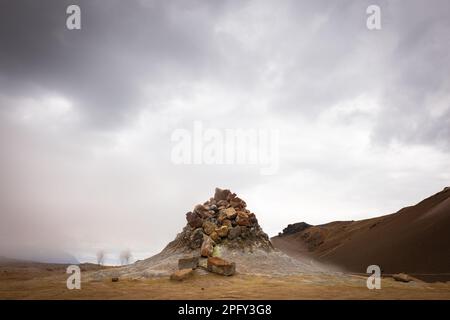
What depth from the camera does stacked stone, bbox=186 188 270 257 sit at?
651 inches

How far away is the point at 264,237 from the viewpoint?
1786cm

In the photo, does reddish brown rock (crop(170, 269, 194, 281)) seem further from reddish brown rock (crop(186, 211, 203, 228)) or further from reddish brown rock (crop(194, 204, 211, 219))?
reddish brown rock (crop(194, 204, 211, 219))

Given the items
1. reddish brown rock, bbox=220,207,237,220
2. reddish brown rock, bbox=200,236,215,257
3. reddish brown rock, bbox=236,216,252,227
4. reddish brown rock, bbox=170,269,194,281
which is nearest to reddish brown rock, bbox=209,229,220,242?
reddish brown rock, bbox=200,236,215,257

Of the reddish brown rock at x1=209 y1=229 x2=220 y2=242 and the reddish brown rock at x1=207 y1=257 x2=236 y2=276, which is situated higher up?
the reddish brown rock at x1=209 y1=229 x2=220 y2=242

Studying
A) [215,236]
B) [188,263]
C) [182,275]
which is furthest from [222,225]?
[182,275]

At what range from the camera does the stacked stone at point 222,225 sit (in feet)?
54.2

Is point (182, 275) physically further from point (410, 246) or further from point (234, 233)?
point (410, 246)

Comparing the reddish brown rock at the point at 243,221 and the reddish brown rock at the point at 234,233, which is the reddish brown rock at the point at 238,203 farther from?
the reddish brown rock at the point at 234,233

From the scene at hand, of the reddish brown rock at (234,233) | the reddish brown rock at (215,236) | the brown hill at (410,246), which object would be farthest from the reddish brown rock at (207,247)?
the brown hill at (410,246)

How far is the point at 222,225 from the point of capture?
1725 cm
